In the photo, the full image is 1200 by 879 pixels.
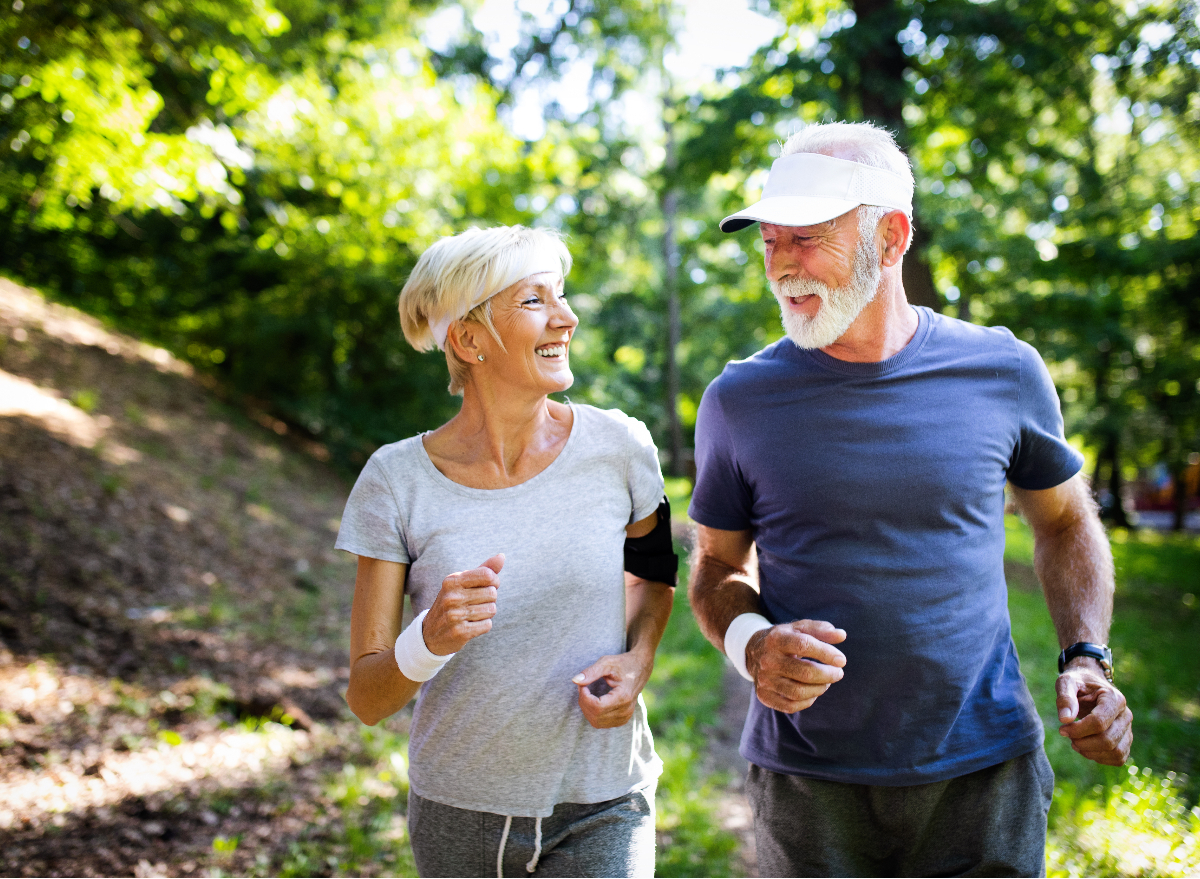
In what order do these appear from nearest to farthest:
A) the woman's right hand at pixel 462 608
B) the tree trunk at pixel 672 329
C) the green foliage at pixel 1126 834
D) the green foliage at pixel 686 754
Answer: the woman's right hand at pixel 462 608 < the green foliage at pixel 1126 834 < the green foliage at pixel 686 754 < the tree trunk at pixel 672 329

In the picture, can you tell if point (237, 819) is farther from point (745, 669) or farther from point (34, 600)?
point (745, 669)

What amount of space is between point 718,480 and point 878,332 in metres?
0.60

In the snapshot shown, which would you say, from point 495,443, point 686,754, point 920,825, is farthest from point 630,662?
point 686,754

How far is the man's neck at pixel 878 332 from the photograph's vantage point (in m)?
2.24

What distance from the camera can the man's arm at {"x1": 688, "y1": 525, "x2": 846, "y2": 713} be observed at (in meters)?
1.85

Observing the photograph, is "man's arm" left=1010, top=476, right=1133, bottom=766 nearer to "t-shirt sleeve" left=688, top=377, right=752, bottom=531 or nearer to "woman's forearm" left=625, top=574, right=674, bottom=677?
"t-shirt sleeve" left=688, top=377, right=752, bottom=531

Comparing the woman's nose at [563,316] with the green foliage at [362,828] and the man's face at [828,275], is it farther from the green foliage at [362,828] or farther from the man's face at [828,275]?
the green foliage at [362,828]

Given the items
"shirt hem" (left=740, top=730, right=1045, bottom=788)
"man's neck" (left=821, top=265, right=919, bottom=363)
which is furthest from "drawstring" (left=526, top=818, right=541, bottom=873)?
"man's neck" (left=821, top=265, right=919, bottom=363)

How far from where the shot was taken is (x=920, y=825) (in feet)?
6.93

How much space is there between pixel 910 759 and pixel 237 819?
11.5 feet

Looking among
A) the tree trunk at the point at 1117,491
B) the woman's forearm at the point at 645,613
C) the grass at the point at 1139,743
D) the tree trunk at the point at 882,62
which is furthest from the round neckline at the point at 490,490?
the tree trunk at the point at 1117,491

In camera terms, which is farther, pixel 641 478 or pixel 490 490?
pixel 641 478

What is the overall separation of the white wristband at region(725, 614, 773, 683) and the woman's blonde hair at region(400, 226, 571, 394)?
38.8 inches

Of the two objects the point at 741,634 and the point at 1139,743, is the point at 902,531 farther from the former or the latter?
the point at 1139,743
